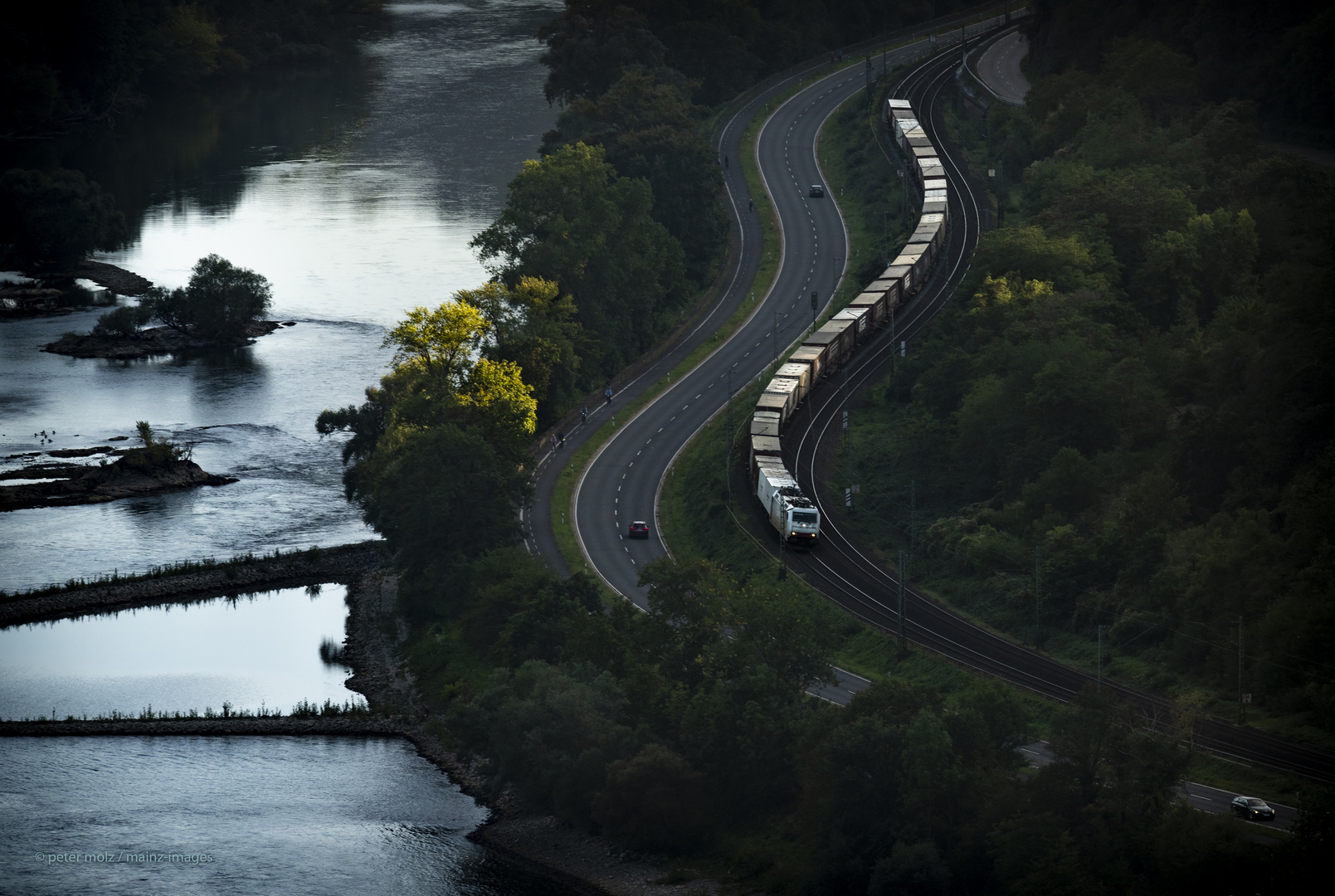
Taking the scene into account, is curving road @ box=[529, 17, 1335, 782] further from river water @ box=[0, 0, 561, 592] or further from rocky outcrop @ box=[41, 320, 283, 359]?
rocky outcrop @ box=[41, 320, 283, 359]

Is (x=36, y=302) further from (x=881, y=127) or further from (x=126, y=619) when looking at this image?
(x=881, y=127)

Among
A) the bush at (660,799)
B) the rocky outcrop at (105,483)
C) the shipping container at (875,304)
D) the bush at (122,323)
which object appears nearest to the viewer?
the bush at (660,799)

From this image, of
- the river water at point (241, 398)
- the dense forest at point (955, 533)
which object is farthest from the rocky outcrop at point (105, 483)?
the dense forest at point (955, 533)

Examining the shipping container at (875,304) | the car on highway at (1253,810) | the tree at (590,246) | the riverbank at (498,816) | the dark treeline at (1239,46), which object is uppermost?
the dark treeline at (1239,46)

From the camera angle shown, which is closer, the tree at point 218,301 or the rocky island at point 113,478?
the rocky island at point 113,478

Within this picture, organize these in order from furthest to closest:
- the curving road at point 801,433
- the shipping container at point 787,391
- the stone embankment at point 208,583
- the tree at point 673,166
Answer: the tree at point 673,166 < the shipping container at point 787,391 < the stone embankment at point 208,583 < the curving road at point 801,433

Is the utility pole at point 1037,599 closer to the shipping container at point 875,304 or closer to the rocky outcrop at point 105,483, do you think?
the shipping container at point 875,304

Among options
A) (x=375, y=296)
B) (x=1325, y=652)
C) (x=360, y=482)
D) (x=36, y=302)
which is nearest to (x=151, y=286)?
(x=36, y=302)

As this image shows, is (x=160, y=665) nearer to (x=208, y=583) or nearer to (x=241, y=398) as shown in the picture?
(x=208, y=583)
